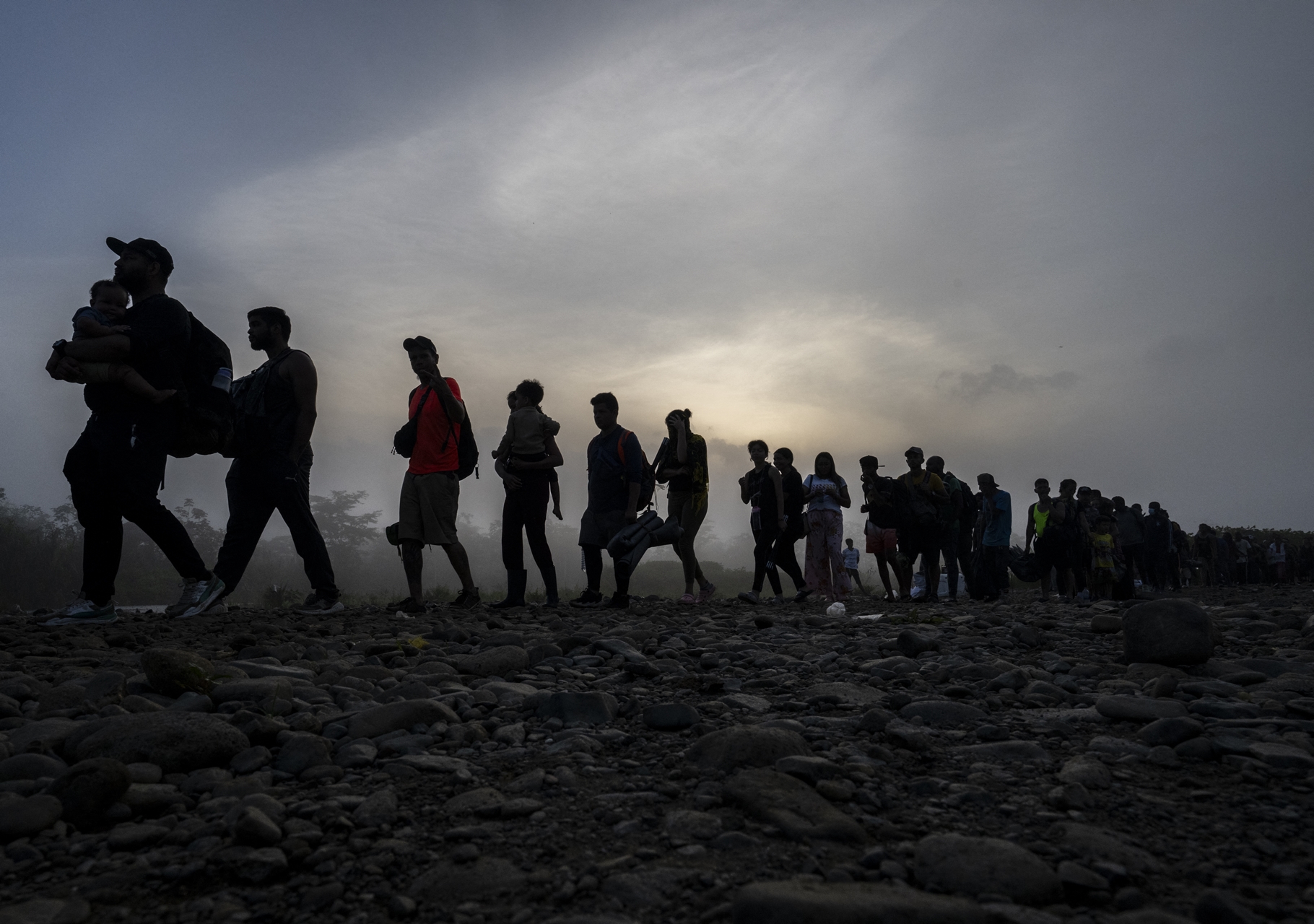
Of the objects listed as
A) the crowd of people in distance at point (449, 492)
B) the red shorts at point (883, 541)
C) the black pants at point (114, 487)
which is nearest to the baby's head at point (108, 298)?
the crowd of people in distance at point (449, 492)

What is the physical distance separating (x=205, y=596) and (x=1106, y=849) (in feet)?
19.5

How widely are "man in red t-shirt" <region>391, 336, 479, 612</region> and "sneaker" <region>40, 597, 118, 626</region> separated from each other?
2109 mm

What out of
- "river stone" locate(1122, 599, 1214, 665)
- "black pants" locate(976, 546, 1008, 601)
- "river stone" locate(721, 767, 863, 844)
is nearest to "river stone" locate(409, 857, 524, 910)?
"river stone" locate(721, 767, 863, 844)

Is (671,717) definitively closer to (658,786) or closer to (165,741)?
(658,786)

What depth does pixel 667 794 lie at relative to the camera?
93.0 inches

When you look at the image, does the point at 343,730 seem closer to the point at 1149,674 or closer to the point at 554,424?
the point at 1149,674

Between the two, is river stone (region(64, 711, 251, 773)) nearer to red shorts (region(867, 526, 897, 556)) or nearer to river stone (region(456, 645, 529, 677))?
river stone (region(456, 645, 529, 677))

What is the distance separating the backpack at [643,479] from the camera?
24.6ft

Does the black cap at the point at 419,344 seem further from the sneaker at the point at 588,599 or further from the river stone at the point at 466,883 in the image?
the river stone at the point at 466,883

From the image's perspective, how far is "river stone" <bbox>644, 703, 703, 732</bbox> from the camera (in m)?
3.03

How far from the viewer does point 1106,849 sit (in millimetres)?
1903

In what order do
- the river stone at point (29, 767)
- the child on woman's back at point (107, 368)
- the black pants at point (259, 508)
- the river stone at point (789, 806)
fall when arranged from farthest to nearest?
1. the black pants at point (259, 508)
2. the child on woman's back at point (107, 368)
3. the river stone at point (29, 767)
4. the river stone at point (789, 806)

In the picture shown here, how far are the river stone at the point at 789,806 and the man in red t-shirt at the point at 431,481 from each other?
16.1ft

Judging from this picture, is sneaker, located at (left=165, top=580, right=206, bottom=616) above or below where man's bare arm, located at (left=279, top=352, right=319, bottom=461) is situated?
below
